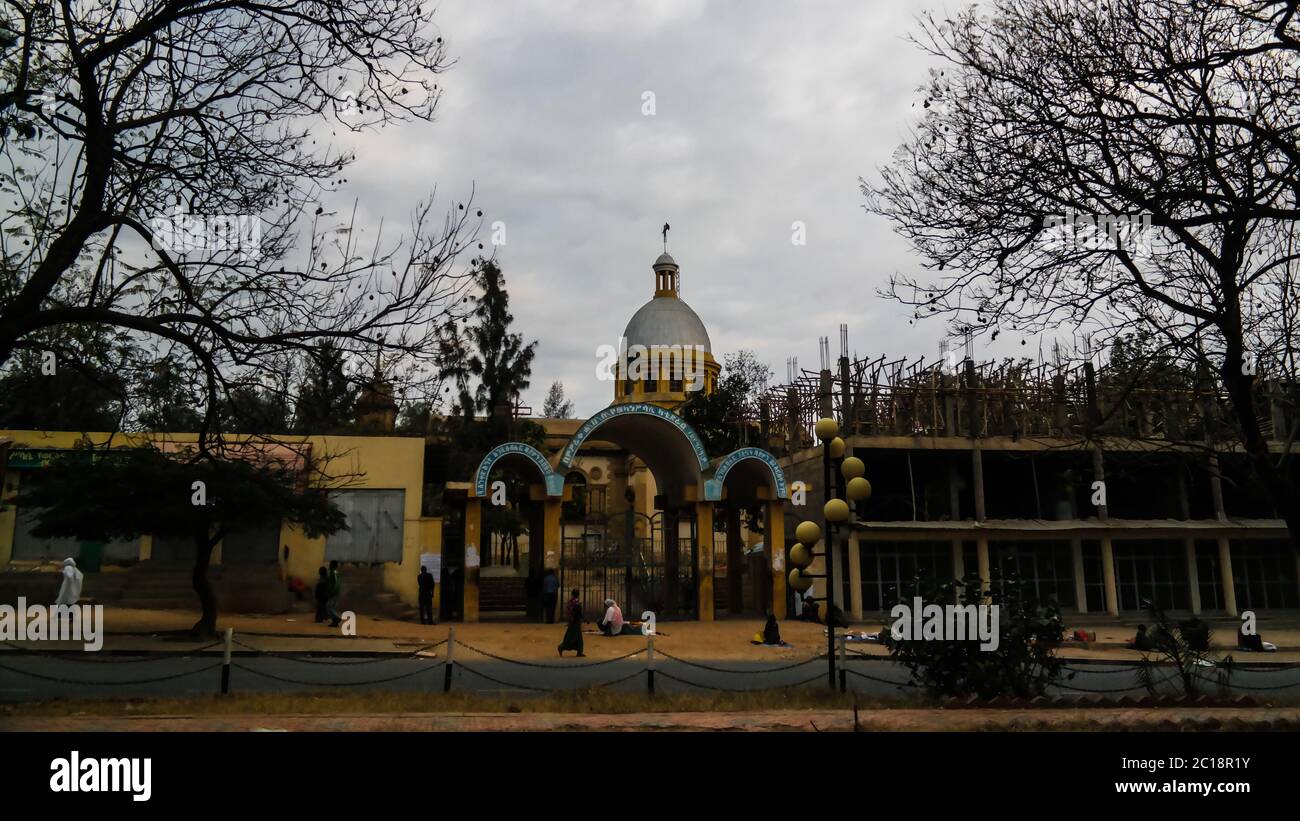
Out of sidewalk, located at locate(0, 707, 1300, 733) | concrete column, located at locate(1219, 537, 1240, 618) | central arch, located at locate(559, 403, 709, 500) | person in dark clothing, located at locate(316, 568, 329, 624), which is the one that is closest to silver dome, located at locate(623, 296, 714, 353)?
central arch, located at locate(559, 403, 709, 500)

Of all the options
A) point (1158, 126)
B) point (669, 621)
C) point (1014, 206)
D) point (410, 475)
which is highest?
point (1158, 126)

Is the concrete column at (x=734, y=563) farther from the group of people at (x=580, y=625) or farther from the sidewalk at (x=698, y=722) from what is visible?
the sidewalk at (x=698, y=722)

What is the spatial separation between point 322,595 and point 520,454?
649 cm

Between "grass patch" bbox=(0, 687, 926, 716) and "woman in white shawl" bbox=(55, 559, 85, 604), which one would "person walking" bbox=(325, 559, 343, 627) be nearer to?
"woman in white shawl" bbox=(55, 559, 85, 604)

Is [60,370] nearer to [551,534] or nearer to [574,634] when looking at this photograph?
[574,634]

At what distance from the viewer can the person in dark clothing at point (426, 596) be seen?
79.7 feet

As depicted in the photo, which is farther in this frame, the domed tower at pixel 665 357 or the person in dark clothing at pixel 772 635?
the domed tower at pixel 665 357

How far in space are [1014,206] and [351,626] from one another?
18.0 metres

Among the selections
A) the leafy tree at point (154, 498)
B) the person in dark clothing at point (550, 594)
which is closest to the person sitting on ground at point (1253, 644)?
the person in dark clothing at point (550, 594)

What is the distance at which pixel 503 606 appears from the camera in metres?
30.2
